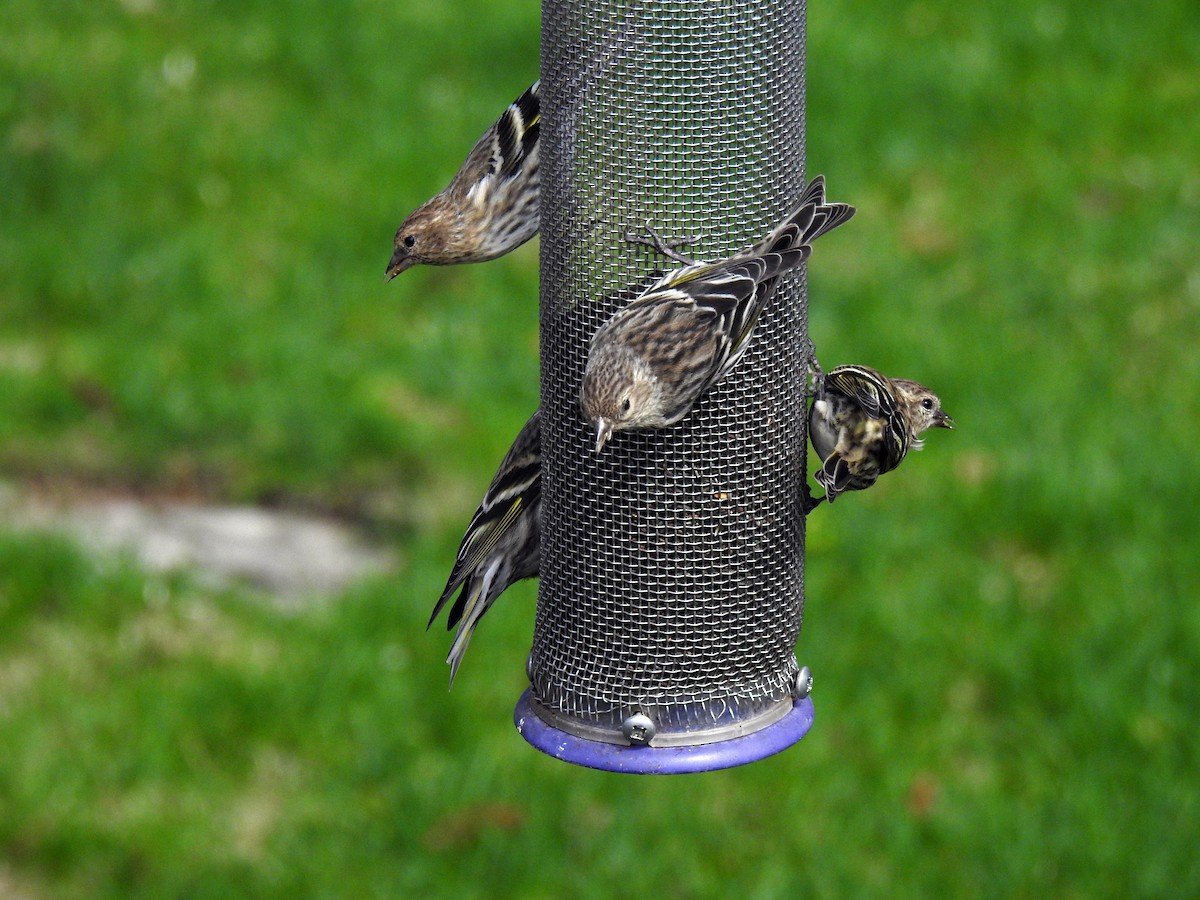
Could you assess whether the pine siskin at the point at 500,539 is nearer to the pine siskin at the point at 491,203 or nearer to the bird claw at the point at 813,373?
the pine siskin at the point at 491,203

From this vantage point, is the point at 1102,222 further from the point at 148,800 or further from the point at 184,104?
the point at 148,800

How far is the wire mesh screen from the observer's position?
554 cm

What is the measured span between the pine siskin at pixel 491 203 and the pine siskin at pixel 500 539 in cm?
57

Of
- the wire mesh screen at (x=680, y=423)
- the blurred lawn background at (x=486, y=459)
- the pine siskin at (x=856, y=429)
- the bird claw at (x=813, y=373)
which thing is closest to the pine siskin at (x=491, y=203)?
the wire mesh screen at (x=680, y=423)

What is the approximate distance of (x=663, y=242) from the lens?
18.3 ft

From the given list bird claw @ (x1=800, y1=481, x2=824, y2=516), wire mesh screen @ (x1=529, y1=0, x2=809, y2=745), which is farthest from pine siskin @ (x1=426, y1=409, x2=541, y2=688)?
bird claw @ (x1=800, y1=481, x2=824, y2=516)

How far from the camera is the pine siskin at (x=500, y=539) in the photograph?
6281 mm

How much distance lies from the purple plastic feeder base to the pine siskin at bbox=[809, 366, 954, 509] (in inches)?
27.5

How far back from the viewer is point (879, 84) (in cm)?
1318

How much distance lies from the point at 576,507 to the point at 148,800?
136 inches

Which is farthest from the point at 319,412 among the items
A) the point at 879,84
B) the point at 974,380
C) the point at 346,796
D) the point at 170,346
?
the point at 879,84

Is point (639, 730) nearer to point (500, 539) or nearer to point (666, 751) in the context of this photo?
point (666, 751)

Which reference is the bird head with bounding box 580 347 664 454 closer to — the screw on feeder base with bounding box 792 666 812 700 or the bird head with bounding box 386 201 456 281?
the screw on feeder base with bounding box 792 666 812 700

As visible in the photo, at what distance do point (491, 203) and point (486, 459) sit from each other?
423cm
